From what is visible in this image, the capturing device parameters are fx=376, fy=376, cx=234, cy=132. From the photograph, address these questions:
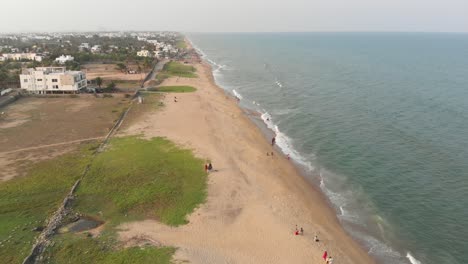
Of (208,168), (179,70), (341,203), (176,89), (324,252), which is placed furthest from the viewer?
(179,70)

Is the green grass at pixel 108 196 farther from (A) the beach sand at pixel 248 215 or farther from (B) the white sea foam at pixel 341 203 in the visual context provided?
(B) the white sea foam at pixel 341 203

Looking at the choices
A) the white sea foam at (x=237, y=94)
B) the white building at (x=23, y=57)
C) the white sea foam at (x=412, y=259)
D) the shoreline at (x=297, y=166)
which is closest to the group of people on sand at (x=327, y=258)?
the shoreline at (x=297, y=166)

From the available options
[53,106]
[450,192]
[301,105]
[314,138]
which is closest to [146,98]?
[53,106]

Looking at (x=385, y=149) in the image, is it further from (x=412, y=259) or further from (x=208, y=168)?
(x=208, y=168)

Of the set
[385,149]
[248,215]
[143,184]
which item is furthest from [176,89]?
[248,215]

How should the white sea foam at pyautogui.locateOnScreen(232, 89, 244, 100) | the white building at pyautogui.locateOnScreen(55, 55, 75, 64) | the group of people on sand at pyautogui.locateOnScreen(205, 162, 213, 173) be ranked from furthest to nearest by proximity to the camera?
the white building at pyautogui.locateOnScreen(55, 55, 75, 64), the white sea foam at pyautogui.locateOnScreen(232, 89, 244, 100), the group of people on sand at pyautogui.locateOnScreen(205, 162, 213, 173)

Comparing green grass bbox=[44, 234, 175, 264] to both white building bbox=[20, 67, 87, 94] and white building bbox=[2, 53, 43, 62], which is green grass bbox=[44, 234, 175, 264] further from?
white building bbox=[2, 53, 43, 62]

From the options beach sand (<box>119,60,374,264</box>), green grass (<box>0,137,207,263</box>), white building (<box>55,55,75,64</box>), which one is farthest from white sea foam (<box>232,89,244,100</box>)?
white building (<box>55,55,75,64</box>)
